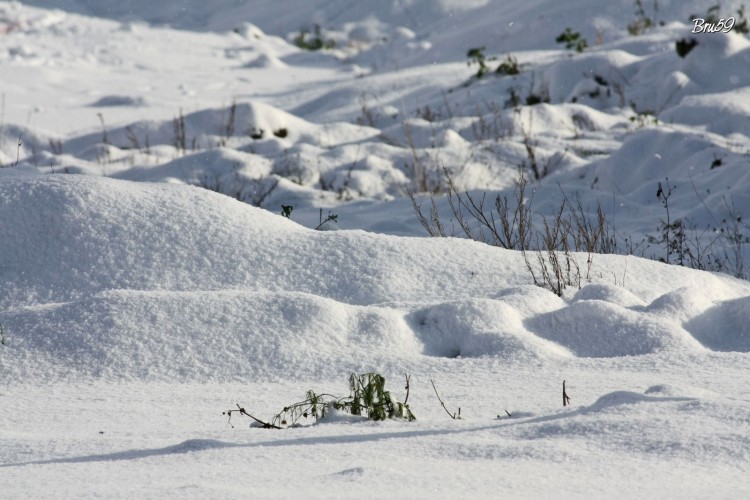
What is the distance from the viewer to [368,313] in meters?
2.68

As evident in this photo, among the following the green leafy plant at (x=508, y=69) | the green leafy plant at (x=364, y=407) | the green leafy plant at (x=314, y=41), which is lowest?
the green leafy plant at (x=364, y=407)

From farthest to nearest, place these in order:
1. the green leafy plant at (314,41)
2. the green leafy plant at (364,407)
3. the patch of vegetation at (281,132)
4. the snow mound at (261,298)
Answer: the green leafy plant at (314,41), the patch of vegetation at (281,132), the snow mound at (261,298), the green leafy plant at (364,407)

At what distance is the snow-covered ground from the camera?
1613 millimetres

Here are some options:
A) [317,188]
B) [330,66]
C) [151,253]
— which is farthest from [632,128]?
[330,66]

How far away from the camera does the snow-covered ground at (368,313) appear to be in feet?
5.29

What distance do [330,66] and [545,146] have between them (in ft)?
24.5

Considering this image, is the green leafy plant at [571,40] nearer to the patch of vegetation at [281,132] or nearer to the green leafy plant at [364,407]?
the patch of vegetation at [281,132]

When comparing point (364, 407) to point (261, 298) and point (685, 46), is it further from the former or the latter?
point (685, 46)

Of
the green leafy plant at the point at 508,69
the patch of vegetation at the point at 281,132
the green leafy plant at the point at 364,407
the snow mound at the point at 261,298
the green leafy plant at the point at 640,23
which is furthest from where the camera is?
the green leafy plant at the point at 640,23

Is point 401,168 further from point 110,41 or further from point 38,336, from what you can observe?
point 110,41

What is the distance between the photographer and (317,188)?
561 cm

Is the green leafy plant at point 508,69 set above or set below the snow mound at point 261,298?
above

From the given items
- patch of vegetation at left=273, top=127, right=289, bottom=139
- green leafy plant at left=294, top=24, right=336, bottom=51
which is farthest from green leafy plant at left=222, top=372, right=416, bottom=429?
green leafy plant at left=294, top=24, right=336, bottom=51

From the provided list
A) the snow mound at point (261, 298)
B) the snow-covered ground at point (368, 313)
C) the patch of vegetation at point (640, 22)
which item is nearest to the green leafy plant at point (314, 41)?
the patch of vegetation at point (640, 22)
